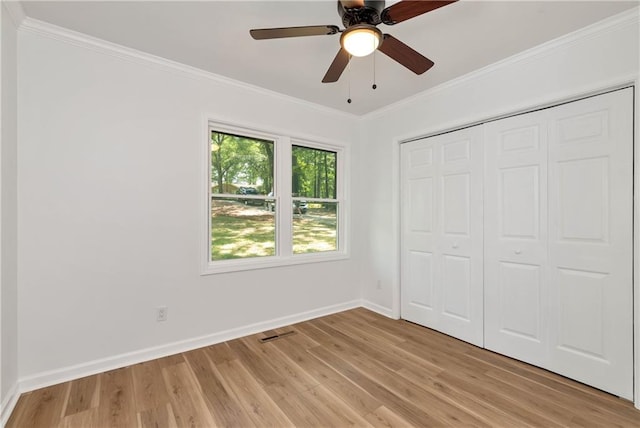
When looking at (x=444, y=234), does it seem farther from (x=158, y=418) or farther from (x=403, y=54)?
(x=158, y=418)

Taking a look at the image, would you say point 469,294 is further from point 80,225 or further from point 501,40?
point 80,225

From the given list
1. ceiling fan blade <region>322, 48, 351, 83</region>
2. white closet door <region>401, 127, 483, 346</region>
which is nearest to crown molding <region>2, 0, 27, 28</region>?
ceiling fan blade <region>322, 48, 351, 83</region>

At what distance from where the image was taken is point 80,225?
229cm

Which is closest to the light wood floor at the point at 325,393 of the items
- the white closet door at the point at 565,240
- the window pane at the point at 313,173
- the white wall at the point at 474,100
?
the white closet door at the point at 565,240

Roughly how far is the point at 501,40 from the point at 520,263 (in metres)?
1.86

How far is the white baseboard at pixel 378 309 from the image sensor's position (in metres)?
3.65

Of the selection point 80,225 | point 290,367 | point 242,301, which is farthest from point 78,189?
point 290,367

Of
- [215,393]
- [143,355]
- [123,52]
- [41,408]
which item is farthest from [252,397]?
[123,52]

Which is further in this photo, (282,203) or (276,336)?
(282,203)

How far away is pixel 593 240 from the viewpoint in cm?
218

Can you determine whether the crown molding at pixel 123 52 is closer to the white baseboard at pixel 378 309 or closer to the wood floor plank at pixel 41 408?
the wood floor plank at pixel 41 408

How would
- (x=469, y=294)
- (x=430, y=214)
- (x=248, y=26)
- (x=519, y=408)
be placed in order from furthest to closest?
(x=430, y=214) < (x=469, y=294) < (x=248, y=26) < (x=519, y=408)

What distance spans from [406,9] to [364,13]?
0.75ft

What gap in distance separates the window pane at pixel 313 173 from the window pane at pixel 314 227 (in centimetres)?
15
